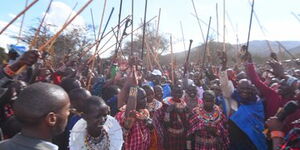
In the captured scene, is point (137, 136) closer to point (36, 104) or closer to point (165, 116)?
point (165, 116)

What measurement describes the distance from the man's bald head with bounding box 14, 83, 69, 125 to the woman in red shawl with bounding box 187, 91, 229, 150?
2.87 m

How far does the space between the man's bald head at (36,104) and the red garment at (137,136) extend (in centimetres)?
190

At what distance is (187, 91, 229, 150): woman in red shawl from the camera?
4363 millimetres

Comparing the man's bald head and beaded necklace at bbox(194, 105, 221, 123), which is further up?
the man's bald head

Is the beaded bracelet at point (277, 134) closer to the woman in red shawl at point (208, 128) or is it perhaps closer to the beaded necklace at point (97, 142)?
the woman in red shawl at point (208, 128)

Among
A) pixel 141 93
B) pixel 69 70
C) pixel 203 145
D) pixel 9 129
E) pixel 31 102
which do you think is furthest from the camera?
pixel 69 70

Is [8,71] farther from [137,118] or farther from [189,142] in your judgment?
[189,142]

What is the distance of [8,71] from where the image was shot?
8.61ft

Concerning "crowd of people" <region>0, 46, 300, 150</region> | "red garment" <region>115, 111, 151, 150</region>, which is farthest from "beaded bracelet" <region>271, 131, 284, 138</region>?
"red garment" <region>115, 111, 151, 150</region>

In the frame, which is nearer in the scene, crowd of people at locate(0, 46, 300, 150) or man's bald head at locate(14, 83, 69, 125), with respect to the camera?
man's bald head at locate(14, 83, 69, 125)

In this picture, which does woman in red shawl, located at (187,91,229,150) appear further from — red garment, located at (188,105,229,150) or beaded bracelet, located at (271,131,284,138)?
beaded bracelet, located at (271,131,284,138)

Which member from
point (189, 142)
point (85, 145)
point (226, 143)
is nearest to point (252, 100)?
point (226, 143)

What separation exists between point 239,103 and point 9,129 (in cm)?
322

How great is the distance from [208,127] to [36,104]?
119 inches
